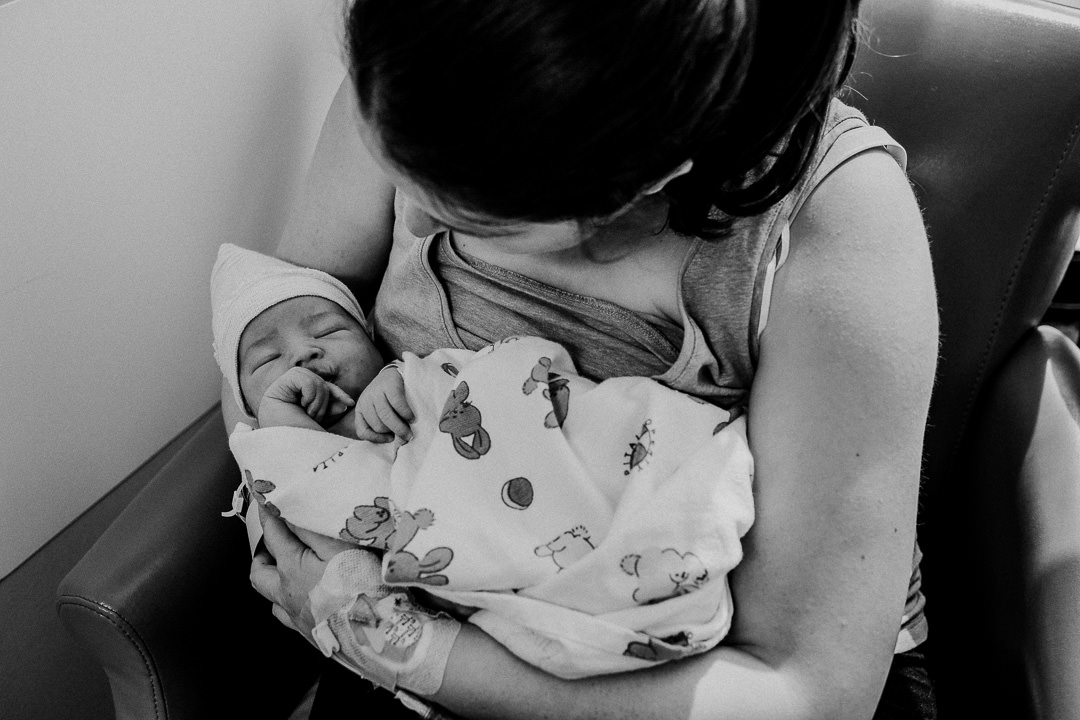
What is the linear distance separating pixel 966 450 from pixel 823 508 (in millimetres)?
495

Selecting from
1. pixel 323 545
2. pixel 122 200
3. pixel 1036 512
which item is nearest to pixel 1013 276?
pixel 1036 512

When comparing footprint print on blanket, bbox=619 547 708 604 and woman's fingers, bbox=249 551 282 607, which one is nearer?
footprint print on blanket, bbox=619 547 708 604

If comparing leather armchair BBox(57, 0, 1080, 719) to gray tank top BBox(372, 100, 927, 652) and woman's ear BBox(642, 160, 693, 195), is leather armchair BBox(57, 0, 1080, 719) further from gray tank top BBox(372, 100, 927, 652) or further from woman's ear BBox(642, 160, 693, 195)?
woman's ear BBox(642, 160, 693, 195)

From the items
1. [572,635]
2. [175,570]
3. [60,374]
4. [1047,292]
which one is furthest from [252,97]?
[1047,292]

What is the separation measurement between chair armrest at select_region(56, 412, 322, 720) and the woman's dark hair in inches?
22.5

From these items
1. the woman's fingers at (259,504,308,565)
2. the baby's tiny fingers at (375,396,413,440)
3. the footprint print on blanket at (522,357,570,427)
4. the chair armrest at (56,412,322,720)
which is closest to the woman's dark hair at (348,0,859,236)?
the footprint print on blanket at (522,357,570,427)

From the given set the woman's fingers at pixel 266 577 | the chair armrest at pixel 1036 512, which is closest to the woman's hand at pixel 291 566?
the woman's fingers at pixel 266 577

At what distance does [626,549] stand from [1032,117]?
72 centimetres

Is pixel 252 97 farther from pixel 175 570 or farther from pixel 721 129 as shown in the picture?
pixel 721 129

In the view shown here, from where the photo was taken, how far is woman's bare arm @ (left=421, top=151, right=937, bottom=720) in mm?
816

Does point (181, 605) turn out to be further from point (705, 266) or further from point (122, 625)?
point (705, 266)

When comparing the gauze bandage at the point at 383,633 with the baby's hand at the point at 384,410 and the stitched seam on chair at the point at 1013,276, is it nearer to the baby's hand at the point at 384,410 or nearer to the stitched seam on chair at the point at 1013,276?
the baby's hand at the point at 384,410

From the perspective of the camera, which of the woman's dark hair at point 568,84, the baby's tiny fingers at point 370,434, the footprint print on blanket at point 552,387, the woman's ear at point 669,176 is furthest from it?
the baby's tiny fingers at point 370,434

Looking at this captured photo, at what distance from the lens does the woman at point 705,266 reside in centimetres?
60
